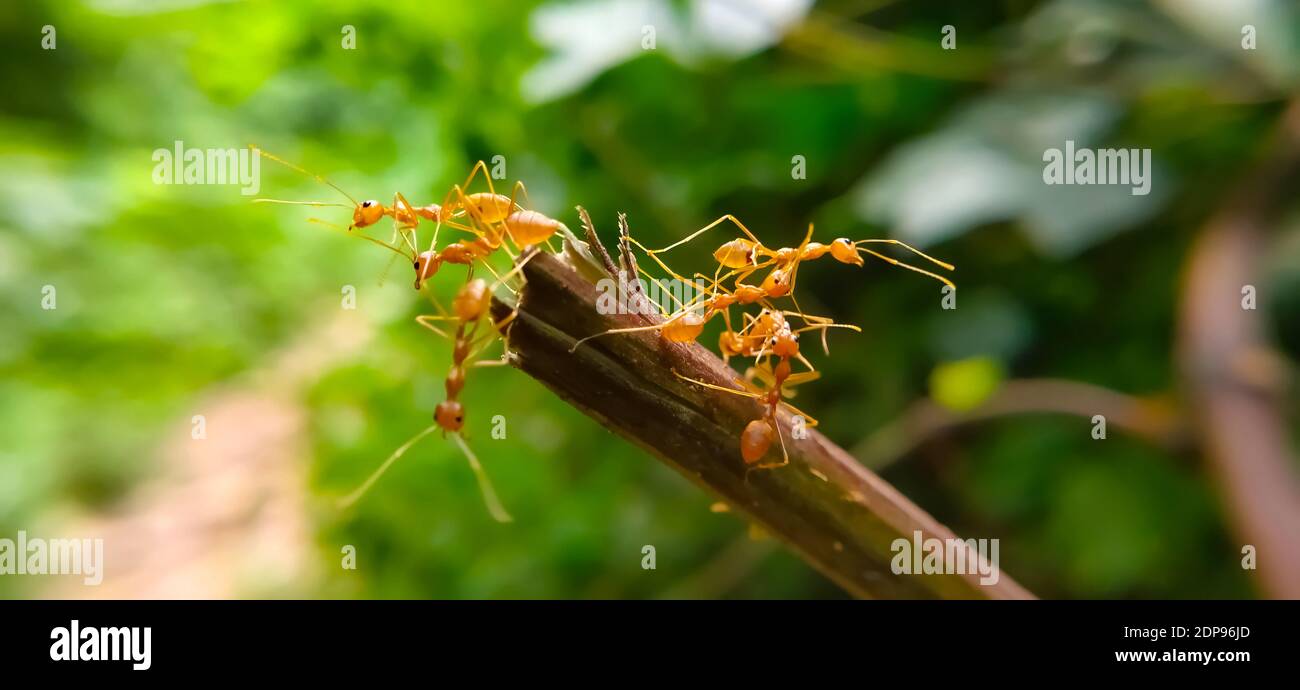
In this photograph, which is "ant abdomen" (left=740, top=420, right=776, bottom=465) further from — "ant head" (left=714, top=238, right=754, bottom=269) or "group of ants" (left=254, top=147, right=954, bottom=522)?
"ant head" (left=714, top=238, right=754, bottom=269)

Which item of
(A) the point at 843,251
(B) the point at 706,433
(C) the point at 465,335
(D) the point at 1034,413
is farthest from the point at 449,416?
(D) the point at 1034,413

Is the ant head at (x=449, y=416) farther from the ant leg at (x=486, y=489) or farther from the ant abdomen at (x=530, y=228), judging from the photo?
the ant abdomen at (x=530, y=228)

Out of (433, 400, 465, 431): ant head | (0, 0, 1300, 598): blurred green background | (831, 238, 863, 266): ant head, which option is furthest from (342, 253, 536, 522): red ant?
(0, 0, 1300, 598): blurred green background

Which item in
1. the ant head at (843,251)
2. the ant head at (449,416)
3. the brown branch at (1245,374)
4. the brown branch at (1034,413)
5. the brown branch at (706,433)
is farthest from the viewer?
the brown branch at (1034,413)

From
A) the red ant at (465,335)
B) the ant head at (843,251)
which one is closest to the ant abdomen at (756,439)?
the red ant at (465,335)

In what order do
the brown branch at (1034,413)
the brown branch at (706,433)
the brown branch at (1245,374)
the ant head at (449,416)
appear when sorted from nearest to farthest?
the brown branch at (706,433)
the ant head at (449,416)
the brown branch at (1245,374)
the brown branch at (1034,413)

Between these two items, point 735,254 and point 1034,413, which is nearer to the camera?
point 735,254

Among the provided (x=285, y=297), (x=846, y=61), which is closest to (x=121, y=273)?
(x=285, y=297)

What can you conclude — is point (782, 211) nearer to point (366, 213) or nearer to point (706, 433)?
point (366, 213)
